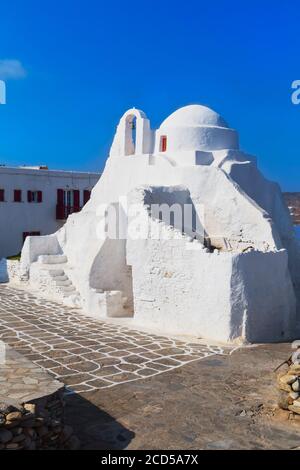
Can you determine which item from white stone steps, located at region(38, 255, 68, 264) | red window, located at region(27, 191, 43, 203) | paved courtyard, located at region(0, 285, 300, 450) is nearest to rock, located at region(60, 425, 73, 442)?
paved courtyard, located at region(0, 285, 300, 450)

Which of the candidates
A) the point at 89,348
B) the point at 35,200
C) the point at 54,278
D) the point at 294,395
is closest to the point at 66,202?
the point at 35,200

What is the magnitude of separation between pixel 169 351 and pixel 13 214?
622 inches

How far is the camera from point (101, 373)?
7457 mm

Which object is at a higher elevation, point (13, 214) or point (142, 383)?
point (13, 214)

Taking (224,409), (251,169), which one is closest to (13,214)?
(251,169)

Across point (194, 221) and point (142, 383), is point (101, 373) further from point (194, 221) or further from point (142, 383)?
point (194, 221)

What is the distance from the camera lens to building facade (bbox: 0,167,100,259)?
880 inches

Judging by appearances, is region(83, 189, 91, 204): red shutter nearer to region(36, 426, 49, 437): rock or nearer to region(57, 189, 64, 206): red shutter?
region(57, 189, 64, 206): red shutter

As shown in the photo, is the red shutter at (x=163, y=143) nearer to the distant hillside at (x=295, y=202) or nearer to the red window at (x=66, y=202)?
the red window at (x=66, y=202)

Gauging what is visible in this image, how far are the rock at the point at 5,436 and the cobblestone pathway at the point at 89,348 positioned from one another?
2417mm

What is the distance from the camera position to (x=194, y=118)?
1481 centimetres

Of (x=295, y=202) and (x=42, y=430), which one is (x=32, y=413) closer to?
(x=42, y=430)

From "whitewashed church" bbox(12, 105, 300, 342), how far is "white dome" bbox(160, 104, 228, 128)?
3 cm

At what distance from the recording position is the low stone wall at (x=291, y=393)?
19.1 feet
